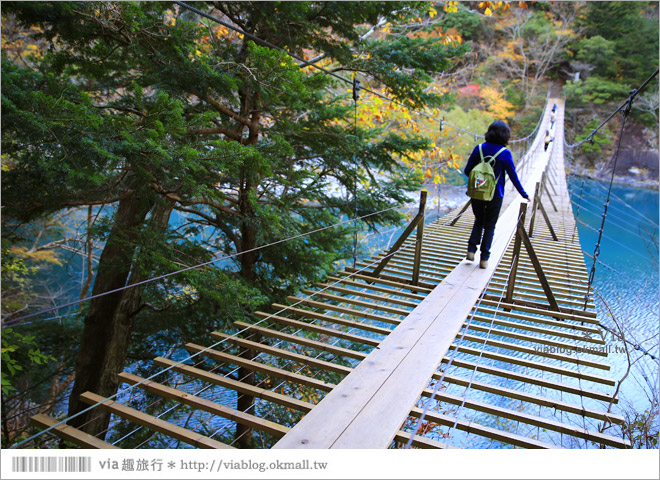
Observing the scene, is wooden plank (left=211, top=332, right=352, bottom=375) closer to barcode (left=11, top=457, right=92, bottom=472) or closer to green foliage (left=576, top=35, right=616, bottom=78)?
barcode (left=11, top=457, right=92, bottom=472)

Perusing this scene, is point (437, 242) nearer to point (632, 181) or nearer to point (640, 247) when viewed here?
point (640, 247)

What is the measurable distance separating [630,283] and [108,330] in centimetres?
942

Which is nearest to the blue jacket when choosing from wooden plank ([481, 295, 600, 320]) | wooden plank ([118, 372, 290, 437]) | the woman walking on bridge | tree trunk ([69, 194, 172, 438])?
the woman walking on bridge

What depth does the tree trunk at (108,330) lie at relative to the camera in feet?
11.9

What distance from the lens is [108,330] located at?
379 cm

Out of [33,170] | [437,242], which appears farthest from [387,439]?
[437,242]

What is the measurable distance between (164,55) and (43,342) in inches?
113

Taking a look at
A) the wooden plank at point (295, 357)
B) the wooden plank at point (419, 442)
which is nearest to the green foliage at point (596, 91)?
the wooden plank at point (295, 357)

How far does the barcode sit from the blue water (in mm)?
3574

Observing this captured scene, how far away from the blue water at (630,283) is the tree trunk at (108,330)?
391 cm

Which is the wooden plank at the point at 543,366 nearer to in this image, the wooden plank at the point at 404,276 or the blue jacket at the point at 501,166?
the wooden plank at the point at 404,276

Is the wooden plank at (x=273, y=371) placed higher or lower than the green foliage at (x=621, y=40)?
lower

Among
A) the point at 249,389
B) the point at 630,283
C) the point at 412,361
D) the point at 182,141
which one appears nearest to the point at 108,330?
the point at 182,141

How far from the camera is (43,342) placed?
4.00m
